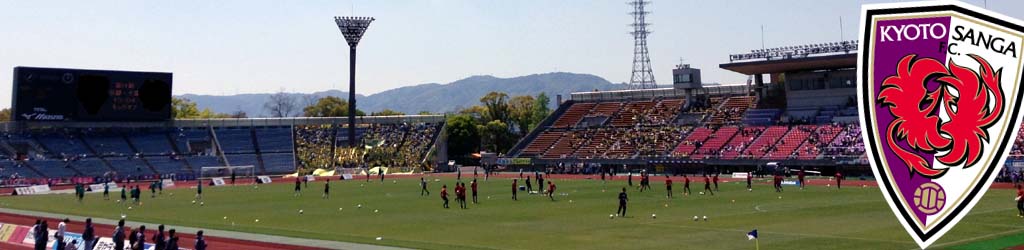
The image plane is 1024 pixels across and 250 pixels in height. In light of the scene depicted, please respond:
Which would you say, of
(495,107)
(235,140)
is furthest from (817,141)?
(495,107)

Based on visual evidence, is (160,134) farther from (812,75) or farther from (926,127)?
(926,127)

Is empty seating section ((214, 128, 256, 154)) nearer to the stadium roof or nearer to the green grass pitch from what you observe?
the green grass pitch

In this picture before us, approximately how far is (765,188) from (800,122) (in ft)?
97.6

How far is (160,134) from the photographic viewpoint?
91438 millimetres

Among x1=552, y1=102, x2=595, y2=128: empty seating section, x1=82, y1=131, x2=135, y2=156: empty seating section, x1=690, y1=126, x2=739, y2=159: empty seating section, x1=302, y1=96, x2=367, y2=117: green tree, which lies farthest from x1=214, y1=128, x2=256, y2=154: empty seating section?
x1=302, y1=96, x2=367, y2=117: green tree

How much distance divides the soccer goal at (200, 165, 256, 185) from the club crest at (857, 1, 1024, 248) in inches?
3238

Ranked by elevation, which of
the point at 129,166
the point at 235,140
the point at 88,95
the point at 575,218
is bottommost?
the point at 575,218

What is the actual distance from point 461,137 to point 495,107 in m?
20.4

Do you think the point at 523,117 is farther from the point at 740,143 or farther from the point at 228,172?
the point at 740,143

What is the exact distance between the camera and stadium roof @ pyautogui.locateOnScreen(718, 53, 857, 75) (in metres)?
77.2

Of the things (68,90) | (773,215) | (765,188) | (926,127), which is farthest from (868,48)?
(68,90)

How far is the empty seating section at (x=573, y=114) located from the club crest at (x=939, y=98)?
300 ft

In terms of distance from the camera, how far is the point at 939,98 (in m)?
5.67

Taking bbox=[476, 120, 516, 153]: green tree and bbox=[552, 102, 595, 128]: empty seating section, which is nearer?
bbox=[552, 102, 595, 128]: empty seating section
